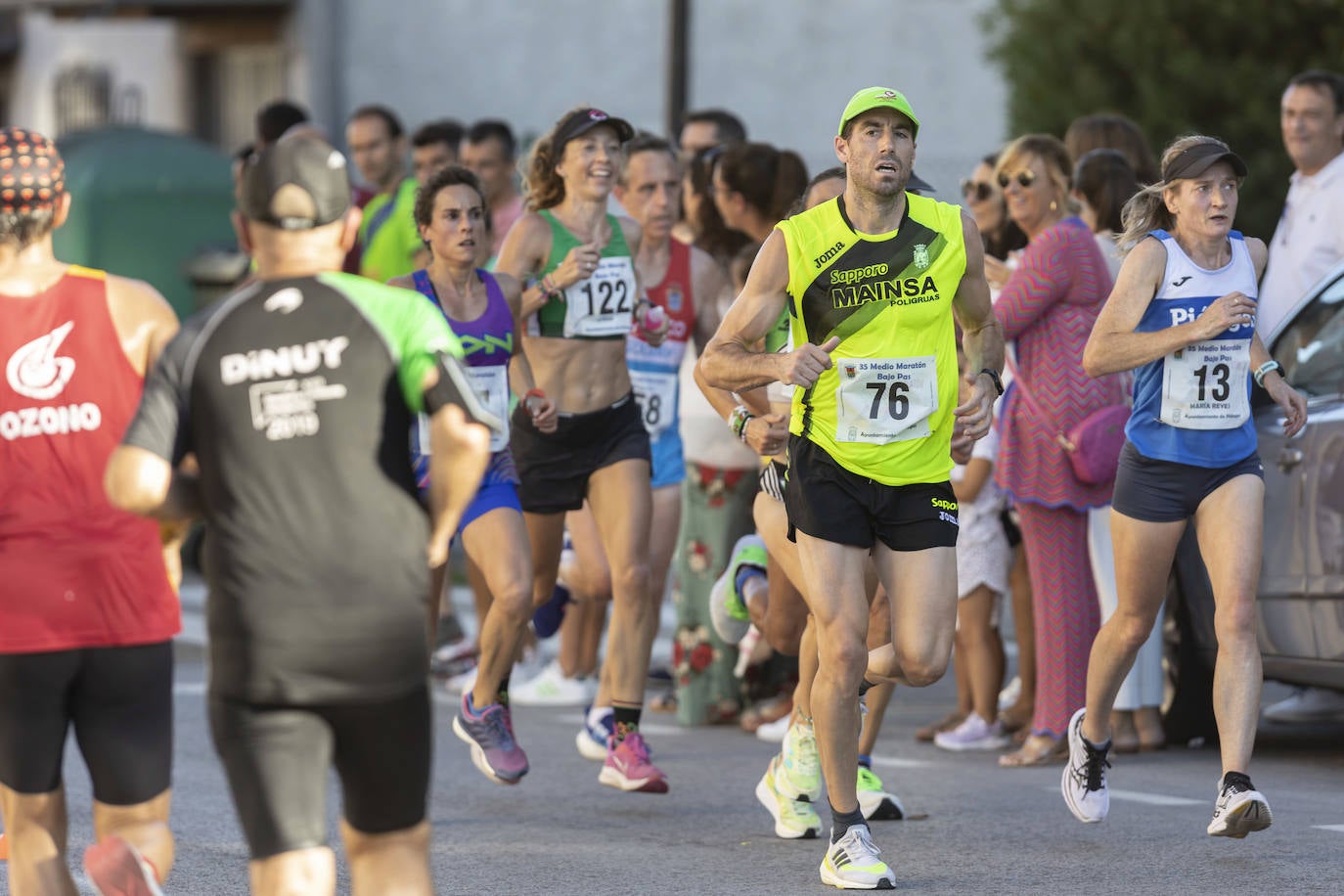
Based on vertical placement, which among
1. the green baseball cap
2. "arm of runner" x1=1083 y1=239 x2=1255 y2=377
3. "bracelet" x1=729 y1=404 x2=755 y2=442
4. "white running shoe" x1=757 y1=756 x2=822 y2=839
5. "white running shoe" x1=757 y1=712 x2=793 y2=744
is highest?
the green baseball cap

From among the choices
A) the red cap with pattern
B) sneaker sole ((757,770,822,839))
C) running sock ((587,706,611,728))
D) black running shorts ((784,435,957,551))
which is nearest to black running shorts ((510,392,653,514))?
running sock ((587,706,611,728))

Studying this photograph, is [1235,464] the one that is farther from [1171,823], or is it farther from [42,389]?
[42,389]

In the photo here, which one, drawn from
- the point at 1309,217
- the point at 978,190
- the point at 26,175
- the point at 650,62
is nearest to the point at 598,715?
the point at 978,190

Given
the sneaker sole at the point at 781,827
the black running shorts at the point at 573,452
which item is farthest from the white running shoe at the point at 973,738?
the sneaker sole at the point at 781,827

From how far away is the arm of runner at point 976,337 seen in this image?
6551 millimetres

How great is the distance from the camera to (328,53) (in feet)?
89.0

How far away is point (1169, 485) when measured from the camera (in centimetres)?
696

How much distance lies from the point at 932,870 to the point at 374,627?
2810mm

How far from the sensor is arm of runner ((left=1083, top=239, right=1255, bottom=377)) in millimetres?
6895

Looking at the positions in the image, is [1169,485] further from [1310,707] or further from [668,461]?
[1310,707]

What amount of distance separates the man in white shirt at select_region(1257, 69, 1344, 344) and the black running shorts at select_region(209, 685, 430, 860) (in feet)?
19.4

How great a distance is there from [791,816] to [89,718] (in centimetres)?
290

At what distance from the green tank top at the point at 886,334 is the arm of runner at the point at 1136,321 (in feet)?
2.36

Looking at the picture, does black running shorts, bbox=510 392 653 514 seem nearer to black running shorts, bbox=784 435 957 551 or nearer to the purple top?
the purple top
